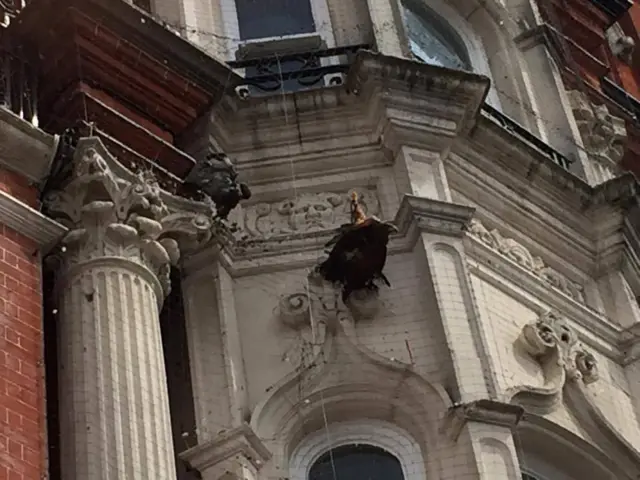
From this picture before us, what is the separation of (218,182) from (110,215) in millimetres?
1184

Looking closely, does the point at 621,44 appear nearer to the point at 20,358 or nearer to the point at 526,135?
the point at 526,135

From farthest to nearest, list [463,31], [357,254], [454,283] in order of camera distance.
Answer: [463,31] < [454,283] < [357,254]

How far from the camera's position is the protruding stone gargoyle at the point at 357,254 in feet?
39.8

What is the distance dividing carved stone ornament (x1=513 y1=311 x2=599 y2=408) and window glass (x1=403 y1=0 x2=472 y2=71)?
3.69 meters

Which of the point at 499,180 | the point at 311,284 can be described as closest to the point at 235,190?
the point at 311,284

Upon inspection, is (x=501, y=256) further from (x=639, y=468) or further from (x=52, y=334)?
(x=52, y=334)

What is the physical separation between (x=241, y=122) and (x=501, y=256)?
2.33m

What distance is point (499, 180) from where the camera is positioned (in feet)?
46.4

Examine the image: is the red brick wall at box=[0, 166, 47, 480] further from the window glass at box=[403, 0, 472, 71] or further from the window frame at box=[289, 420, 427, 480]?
the window glass at box=[403, 0, 472, 71]

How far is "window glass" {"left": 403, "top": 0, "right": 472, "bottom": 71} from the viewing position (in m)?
16.0

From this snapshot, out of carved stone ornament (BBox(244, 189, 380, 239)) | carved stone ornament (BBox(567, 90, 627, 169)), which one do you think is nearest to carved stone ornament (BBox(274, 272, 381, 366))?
carved stone ornament (BBox(244, 189, 380, 239))

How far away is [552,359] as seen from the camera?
509 inches

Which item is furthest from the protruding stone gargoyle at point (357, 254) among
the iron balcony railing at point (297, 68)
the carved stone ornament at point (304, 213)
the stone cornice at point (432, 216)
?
the iron balcony railing at point (297, 68)

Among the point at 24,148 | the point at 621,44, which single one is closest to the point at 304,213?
the point at 24,148
